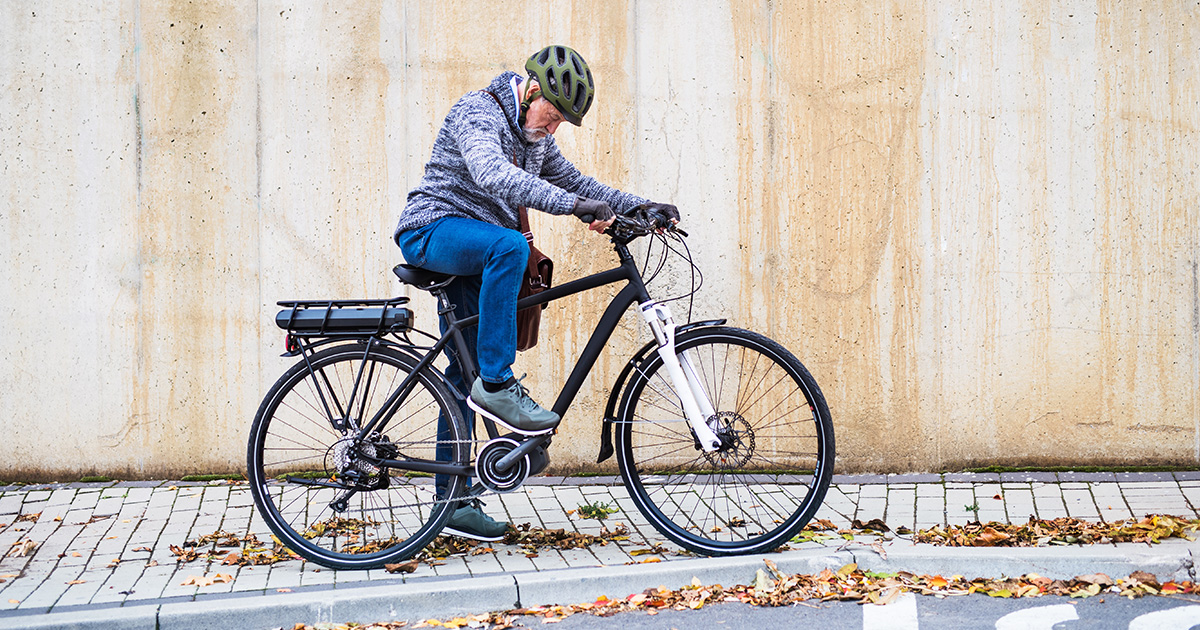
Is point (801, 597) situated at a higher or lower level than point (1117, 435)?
lower

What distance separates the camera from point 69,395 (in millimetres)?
5801

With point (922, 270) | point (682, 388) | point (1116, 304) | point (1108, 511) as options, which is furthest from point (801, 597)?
point (1116, 304)

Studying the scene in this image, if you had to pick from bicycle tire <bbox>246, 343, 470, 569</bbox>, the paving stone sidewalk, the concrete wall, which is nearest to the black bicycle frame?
bicycle tire <bbox>246, 343, 470, 569</bbox>

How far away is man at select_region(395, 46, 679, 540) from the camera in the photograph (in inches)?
161

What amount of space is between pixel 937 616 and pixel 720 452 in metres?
0.97

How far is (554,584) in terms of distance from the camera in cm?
400

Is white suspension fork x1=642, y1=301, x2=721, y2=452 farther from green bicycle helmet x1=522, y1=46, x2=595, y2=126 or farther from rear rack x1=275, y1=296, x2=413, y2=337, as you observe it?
rear rack x1=275, y1=296, x2=413, y2=337

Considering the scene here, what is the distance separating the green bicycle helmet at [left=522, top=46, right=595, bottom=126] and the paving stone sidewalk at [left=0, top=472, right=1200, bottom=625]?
5.75 feet

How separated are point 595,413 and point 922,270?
1872 mm

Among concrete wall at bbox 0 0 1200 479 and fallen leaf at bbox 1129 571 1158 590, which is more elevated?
concrete wall at bbox 0 0 1200 479

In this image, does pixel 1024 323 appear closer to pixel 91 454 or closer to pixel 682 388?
pixel 682 388

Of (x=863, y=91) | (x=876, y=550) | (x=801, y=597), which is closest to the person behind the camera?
(x=801, y=597)

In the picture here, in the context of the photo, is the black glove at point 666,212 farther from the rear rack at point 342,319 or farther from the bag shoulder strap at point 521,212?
the rear rack at point 342,319

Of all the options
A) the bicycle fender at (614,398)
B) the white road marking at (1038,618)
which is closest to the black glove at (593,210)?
the bicycle fender at (614,398)
